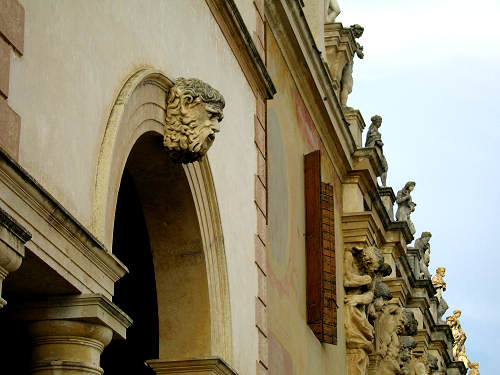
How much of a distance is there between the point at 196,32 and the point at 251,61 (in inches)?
77.6

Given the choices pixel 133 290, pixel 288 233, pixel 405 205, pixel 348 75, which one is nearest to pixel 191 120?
pixel 133 290

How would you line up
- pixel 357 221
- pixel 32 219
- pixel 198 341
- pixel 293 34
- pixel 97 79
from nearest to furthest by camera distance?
pixel 32 219 → pixel 97 79 → pixel 198 341 → pixel 293 34 → pixel 357 221

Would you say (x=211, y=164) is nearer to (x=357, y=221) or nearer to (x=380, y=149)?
(x=357, y=221)

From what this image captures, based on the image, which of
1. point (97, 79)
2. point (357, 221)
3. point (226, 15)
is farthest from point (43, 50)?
point (357, 221)

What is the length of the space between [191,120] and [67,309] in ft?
9.14

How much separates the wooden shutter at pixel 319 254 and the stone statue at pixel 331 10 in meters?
5.10

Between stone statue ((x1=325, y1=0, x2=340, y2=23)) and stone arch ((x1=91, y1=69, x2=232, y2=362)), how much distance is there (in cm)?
1131

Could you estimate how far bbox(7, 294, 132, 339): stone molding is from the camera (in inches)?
346

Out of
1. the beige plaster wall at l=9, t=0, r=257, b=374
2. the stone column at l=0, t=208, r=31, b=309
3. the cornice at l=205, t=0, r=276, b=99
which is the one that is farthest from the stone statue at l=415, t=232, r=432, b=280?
the stone column at l=0, t=208, r=31, b=309

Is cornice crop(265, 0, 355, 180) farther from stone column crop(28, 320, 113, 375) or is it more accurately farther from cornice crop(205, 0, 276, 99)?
stone column crop(28, 320, 113, 375)

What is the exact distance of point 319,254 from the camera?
58.0 feet

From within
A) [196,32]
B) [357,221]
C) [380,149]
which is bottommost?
[196,32]

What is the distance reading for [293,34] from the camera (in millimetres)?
17312

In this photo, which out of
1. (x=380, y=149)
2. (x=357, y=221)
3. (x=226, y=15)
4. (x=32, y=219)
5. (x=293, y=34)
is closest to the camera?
(x=32, y=219)
